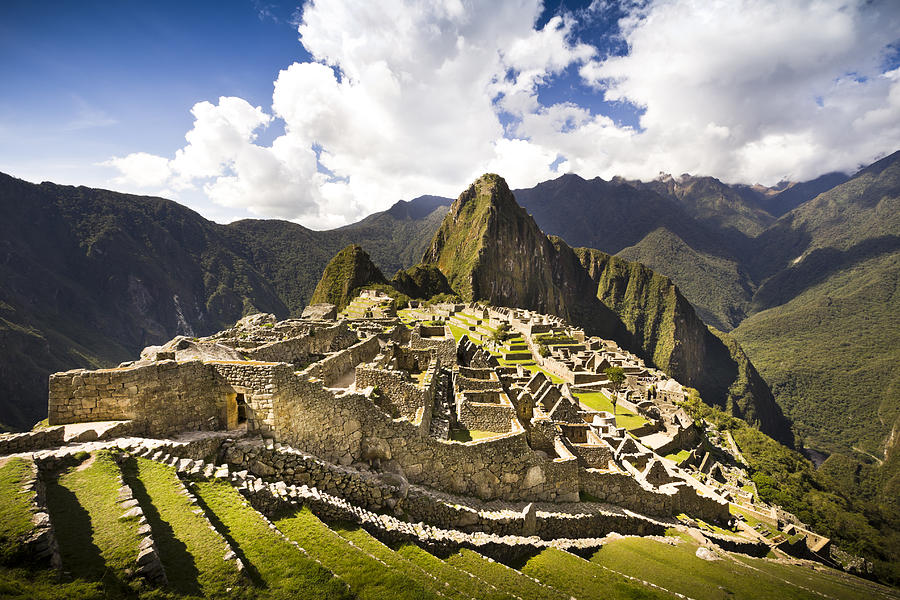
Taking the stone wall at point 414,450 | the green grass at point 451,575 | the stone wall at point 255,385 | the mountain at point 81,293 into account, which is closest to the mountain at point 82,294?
the mountain at point 81,293

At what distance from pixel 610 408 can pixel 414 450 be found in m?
29.4

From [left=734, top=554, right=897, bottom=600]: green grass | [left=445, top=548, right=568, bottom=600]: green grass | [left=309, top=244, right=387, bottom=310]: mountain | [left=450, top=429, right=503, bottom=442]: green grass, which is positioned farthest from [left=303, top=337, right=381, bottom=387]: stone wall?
[left=309, top=244, right=387, bottom=310]: mountain

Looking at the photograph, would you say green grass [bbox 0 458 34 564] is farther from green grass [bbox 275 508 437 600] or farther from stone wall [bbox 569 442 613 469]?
stone wall [bbox 569 442 613 469]

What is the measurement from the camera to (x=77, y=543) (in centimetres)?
562

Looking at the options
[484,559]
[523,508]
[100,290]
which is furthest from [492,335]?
[100,290]

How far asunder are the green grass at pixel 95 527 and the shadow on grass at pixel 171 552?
402mm

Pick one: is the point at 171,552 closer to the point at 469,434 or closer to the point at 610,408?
the point at 469,434

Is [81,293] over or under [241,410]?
over

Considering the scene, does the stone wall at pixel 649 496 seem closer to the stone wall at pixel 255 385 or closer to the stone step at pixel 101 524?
the stone wall at pixel 255 385

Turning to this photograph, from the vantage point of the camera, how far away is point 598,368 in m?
48.6

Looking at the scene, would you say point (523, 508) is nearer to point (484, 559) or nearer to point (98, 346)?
point (484, 559)

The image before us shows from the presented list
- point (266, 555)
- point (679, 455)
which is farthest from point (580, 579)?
point (679, 455)

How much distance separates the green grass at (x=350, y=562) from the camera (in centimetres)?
700

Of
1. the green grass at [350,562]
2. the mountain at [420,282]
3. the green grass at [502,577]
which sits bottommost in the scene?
the green grass at [502,577]
